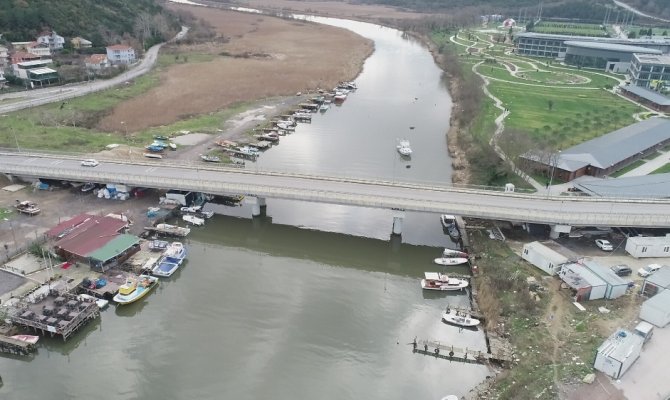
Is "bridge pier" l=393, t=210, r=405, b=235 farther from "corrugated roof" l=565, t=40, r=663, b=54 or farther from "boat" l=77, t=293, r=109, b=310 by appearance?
"corrugated roof" l=565, t=40, r=663, b=54

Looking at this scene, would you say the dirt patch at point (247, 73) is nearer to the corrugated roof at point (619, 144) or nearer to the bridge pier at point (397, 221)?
the bridge pier at point (397, 221)

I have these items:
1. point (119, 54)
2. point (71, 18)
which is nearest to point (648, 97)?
point (119, 54)

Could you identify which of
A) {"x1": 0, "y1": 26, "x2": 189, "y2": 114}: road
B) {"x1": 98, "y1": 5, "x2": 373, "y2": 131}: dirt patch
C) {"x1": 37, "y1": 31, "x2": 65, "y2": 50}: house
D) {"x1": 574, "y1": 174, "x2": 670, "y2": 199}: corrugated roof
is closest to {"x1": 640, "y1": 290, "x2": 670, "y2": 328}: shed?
{"x1": 574, "y1": 174, "x2": 670, "y2": 199}: corrugated roof

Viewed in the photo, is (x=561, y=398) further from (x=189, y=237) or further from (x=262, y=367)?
(x=189, y=237)

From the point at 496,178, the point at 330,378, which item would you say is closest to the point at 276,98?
the point at 496,178

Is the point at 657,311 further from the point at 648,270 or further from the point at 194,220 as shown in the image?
the point at 194,220
